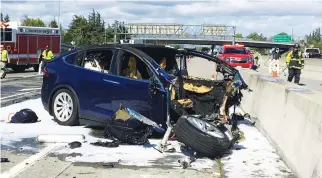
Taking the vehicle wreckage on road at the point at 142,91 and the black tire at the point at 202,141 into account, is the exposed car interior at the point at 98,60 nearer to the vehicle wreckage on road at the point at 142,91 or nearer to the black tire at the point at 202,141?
the vehicle wreckage on road at the point at 142,91

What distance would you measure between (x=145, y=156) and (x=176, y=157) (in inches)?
17.5

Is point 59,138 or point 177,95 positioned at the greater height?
point 177,95

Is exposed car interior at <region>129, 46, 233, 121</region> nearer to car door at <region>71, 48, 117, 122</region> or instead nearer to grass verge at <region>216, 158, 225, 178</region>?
car door at <region>71, 48, 117, 122</region>

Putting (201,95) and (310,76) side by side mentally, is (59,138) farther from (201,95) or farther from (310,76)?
(310,76)

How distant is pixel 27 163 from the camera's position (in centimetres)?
641

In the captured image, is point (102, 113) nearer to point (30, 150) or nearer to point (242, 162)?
point (30, 150)

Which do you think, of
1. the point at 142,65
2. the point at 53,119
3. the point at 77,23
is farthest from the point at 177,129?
the point at 77,23

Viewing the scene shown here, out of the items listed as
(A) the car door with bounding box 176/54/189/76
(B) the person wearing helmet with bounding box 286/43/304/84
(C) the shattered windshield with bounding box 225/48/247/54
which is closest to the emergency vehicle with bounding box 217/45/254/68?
(C) the shattered windshield with bounding box 225/48/247/54

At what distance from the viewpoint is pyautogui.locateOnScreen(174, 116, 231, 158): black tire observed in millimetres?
6762

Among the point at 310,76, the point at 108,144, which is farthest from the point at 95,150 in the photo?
the point at 310,76

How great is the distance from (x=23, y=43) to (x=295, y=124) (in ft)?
86.3

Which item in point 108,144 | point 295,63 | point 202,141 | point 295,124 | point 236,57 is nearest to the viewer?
point 295,124

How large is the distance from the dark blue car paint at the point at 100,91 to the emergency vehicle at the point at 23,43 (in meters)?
20.9

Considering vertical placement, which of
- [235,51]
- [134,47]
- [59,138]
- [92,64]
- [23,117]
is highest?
[235,51]
